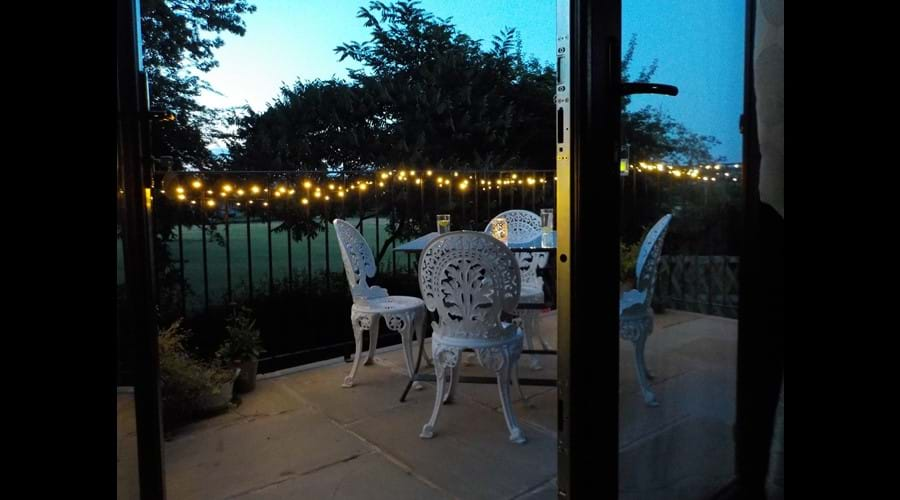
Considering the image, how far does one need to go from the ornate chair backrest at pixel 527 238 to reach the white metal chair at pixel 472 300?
1.19m

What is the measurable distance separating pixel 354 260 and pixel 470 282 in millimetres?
1038

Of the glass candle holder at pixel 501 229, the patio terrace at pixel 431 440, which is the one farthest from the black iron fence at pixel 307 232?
the glass candle holder at pixel 501 229

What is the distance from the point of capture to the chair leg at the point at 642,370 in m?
1.41

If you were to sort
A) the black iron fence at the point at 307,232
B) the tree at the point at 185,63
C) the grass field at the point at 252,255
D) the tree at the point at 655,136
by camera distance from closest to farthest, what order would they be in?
the tree at the point at 655,136 → the black iron fence at the point at 307,232 → the grass field at the point at 252,255 → the tree at the point at 185,63

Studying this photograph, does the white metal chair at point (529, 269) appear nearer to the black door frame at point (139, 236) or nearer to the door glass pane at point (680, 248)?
Answer: the door glass pane at point (680, 248)

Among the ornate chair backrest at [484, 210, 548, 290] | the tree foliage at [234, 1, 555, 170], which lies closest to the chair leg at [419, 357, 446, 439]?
the ornate chair backrest at [484, 210, 548, 290]

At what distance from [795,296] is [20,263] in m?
1.56

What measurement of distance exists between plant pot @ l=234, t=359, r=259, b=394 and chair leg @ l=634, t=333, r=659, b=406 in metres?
2.26

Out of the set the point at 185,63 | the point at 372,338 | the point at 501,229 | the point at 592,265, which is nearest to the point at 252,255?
the point at 185,63

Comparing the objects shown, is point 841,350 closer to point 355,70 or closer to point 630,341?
point 630,341

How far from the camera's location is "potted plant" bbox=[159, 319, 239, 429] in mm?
2547

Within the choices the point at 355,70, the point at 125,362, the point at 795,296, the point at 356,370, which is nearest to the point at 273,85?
the point at 355,70

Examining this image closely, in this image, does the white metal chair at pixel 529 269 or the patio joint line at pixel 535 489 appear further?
the white metal chair at pixel 529 269

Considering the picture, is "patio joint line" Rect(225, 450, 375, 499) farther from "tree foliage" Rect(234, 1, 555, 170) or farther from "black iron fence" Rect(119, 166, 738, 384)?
"tree foliage" Rect(234, 1, 555, 170)
